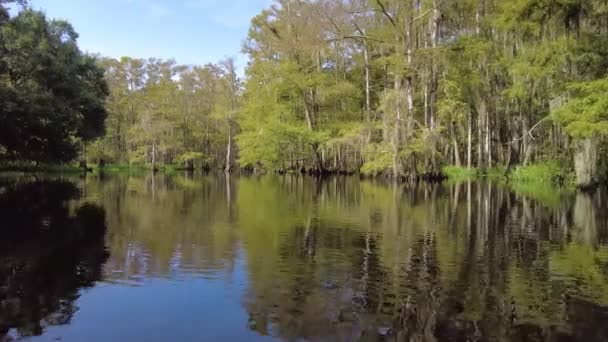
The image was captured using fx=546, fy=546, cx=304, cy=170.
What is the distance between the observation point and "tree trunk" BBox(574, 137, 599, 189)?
2211 centimetres

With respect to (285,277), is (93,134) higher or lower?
higher

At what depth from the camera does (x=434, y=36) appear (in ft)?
104

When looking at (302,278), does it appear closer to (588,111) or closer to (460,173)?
(588,111)

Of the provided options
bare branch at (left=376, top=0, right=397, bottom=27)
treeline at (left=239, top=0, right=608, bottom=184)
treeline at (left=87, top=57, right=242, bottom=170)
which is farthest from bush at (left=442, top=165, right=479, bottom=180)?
treeline at (left=87, top=57, right=242, bottom=170)

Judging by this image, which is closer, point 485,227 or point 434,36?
point 485,227

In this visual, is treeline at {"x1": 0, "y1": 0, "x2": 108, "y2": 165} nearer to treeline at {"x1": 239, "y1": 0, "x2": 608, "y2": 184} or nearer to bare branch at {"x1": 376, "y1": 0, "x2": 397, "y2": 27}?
treeline at {"x1": 239, "y1": 0, "x2": 608, "y2": 184}

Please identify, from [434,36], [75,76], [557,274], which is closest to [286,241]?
[557,274]

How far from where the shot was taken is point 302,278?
278 inches

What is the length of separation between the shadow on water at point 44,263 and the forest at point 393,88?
13.5 metres

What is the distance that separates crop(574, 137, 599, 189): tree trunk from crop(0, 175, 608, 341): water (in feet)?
33.9

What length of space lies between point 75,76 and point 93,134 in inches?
168

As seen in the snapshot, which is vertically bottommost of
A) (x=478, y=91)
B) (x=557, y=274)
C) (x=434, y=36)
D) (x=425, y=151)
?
(x=557, y=274)

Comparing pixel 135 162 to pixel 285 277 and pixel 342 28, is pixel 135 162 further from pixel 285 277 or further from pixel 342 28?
pixel 285 277

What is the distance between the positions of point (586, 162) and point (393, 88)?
56.9ft
